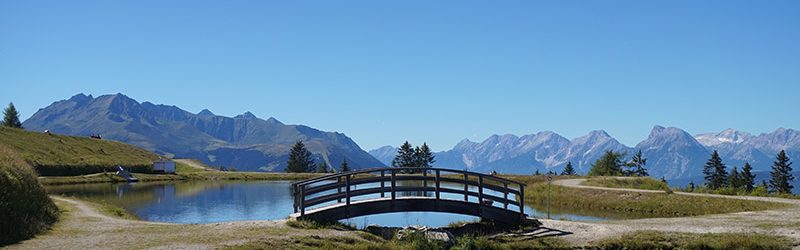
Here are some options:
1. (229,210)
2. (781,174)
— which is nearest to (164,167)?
(229,210)

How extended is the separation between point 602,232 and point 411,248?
814 centimetres

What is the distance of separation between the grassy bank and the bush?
36810 millimetres

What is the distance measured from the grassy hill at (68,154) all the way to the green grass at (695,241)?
67.0 m

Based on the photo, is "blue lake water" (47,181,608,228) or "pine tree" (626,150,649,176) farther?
"pine tree" (626,150,649,176)

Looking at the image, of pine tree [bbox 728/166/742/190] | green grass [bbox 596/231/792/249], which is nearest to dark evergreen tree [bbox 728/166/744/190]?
pine tree [bbox 728/166/742/190]

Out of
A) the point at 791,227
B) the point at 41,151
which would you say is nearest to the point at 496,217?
the point at 791,227

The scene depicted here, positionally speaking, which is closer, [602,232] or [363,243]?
[363,243]

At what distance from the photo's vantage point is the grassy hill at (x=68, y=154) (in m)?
82.4

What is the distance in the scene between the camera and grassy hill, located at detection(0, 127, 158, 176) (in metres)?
82.4

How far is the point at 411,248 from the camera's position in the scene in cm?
2369

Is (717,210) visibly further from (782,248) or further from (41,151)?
(41,151)

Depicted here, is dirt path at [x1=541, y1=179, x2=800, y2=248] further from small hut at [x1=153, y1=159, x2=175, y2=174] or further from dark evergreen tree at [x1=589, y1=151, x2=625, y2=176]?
dark evergreen tree at [x1=589, y1=151, x2=625, y2=176]

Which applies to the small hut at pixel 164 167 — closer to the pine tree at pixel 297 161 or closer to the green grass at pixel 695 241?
the pine tree at pixel 297 161

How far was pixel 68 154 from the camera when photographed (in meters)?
93.6
